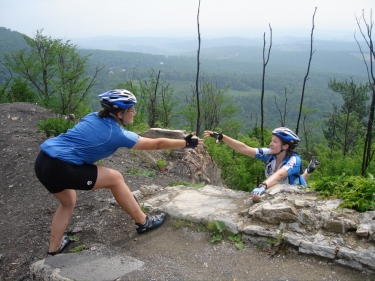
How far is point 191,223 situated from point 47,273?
5.84 ft

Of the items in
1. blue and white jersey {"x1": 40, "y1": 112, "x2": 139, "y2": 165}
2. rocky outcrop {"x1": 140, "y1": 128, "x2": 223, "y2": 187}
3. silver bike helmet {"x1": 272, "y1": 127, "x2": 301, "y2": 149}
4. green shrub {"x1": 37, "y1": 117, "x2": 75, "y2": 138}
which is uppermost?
blue and white jersey {"x1": 40, "y1": 112, "x2": 139, "y2": 165}

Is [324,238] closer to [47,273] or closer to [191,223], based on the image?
[191,223]

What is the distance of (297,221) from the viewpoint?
12.9ft

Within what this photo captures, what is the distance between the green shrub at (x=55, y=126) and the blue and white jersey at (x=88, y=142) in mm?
4739

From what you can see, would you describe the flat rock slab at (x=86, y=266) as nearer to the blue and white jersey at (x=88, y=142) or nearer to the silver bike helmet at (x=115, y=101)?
the blue and white jersey at (x=88, y=142)

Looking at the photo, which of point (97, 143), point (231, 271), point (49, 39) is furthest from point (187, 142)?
point (49, 39)

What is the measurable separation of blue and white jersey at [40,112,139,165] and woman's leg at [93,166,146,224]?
21cm

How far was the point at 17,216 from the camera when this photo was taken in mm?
5375

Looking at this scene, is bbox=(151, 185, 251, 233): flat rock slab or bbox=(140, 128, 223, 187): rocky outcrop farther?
bbox=(140, 128, 223, 187): rocky outcrop

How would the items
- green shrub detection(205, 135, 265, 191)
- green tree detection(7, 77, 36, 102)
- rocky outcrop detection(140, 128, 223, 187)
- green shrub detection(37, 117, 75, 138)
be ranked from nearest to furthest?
green shrub detection(37, 117, 75, 138) → rocky outcrop detection(140, 128, 223, 187) → green shrub detection(205, 135, 265, 191) → green tree detection(7, 77, 36, 102)

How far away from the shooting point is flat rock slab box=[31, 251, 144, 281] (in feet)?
11.4

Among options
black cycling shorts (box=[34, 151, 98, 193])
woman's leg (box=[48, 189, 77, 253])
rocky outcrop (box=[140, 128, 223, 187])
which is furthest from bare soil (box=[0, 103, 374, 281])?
rocky outcrop (box=[140, 128, 223, 187])

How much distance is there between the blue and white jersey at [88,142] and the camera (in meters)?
3.50

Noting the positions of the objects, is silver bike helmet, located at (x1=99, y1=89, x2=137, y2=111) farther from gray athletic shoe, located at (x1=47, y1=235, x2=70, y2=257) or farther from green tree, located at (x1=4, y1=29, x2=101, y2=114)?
green tree, located at (x1=4, y1=29, x2=101, y2=114)
